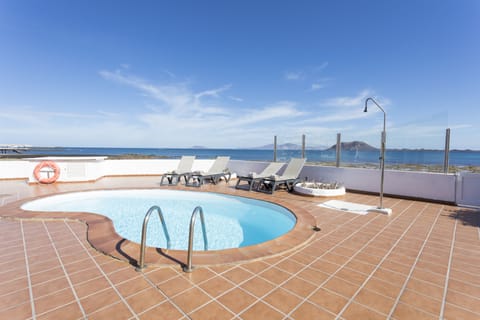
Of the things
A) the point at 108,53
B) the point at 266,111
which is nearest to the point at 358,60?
the point at 266,111

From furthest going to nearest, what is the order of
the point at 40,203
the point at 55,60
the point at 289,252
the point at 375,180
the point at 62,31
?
the point at 55,60
the point at 62,31
the point at 375,180
the point at 40,203
the point at 289,252

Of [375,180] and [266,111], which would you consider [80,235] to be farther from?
[266,111]

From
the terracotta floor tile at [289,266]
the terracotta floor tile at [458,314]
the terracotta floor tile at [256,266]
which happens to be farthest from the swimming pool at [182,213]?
the terracotta floor tile at [458,314]

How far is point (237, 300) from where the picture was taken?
1884 millimetres

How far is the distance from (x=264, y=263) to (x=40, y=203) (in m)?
5.88

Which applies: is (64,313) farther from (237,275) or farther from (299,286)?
(299,286)

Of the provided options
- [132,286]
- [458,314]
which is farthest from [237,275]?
[458,314]

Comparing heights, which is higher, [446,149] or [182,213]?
[446,149]

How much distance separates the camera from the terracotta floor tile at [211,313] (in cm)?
167

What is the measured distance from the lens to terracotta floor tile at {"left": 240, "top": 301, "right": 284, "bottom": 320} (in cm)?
169

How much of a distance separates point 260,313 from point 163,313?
2.45 ft

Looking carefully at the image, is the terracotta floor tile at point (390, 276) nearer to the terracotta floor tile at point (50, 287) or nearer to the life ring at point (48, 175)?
the terracotta floor tile at point (50, 287)

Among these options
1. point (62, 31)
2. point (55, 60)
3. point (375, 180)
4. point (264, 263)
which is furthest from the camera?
point (55, 60)

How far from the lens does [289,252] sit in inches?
112
